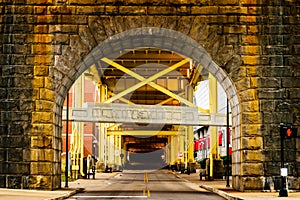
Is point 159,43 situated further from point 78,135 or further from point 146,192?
point 78,135

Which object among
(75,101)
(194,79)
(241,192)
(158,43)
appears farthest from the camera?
(194,79)

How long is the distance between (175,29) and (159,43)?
2.50 meters

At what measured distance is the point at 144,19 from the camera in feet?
80.1

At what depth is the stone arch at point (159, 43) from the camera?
2466cm

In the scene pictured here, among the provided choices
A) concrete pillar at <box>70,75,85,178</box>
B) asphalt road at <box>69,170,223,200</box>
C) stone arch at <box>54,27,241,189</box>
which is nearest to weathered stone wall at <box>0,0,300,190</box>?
stone arch at <box>54,27,241,189</box>

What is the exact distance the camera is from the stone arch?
24.7 meters

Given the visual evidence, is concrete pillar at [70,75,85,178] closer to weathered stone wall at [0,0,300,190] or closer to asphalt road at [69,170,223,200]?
asphalt road at [69,170,223,200]

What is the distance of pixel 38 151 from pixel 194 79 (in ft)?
117

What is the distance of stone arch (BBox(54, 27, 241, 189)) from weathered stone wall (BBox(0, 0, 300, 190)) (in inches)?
10.6

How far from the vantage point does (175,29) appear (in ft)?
80.1

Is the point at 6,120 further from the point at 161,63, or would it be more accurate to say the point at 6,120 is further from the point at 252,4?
the point at 161,63

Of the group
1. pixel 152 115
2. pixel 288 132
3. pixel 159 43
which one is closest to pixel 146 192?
pixel 159 43

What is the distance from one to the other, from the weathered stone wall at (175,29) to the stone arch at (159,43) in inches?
10.6

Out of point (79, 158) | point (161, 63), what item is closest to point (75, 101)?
point (79, 158)
